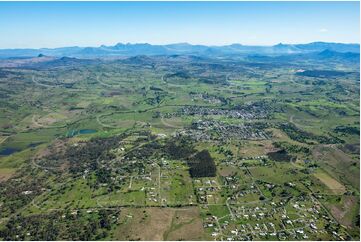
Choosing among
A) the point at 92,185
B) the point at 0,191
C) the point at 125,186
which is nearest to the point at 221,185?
the point at 125,186

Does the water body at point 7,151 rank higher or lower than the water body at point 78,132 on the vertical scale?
higher

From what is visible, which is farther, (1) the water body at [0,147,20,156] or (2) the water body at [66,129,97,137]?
(2) the water body at [66,129,97,137]

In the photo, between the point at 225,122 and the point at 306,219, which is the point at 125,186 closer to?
the point at 306,219

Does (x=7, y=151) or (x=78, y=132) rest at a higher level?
(x=7, y=151)

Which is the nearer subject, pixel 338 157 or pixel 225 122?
pixel 338 157

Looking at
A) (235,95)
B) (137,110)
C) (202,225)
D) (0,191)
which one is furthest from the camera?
(235,95)

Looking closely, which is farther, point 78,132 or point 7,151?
point 78,132

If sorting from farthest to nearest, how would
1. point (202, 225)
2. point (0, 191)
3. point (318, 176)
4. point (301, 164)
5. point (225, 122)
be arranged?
point (225, 122) < point (301, 164) < point (318, 176) < point (0, 191) < point (202, 225)

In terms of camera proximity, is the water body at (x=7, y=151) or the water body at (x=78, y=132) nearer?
the water body at (x=7, y=151)

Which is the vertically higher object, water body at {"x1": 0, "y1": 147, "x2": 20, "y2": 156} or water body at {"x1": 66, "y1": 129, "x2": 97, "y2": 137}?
water body at {"x1": 0, "y1": 147, "x2": 20, "y2": 156}
